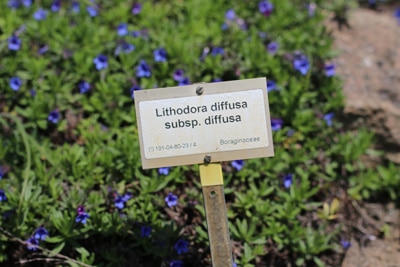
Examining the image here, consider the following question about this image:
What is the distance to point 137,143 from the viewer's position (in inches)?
155

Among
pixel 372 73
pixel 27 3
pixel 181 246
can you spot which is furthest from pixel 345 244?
pixel 27 3

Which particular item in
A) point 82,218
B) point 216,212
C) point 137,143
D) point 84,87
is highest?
point 84,87

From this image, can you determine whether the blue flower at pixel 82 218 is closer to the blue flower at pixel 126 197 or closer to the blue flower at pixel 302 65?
the blue flower at pixel 126 197

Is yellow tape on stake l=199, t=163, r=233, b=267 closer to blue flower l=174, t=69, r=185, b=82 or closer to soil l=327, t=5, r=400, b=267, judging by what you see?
soil l=327, t=5, r=400, b=267

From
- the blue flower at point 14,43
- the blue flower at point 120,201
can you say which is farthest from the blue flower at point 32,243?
the blue flower at point 14,43

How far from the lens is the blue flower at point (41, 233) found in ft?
11.1

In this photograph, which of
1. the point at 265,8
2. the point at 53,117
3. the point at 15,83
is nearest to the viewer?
the point at 53,117

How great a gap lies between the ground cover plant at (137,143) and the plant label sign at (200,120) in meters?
0.79

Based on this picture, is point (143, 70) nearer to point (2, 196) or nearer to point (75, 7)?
point (75, 7)

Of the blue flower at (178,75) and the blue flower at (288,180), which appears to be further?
the blue flower at (178,75)

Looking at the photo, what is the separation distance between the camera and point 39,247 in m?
3.38

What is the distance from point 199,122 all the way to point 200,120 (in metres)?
0.01

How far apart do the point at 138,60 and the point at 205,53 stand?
0.50 m

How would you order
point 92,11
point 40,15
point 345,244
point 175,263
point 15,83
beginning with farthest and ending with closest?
point 92,11 → point 40,15 → point 15,83 → point 345,244 → point 175,263
